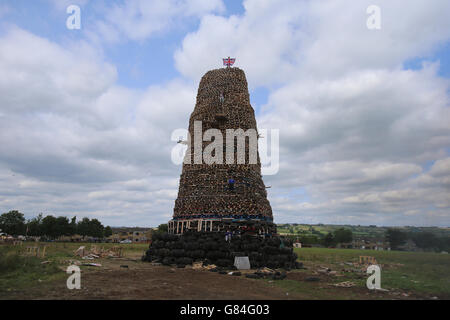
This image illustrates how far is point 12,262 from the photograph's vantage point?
14805mm

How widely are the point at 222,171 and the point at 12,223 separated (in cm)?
6416

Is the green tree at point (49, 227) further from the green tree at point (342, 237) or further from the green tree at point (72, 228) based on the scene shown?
the green tree at point (342, 237)

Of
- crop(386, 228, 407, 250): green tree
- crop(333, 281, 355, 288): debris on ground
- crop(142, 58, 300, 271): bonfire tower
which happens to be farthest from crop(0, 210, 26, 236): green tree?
crop(386, 228, 407, 250): green tree

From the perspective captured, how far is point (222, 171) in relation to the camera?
25312mm

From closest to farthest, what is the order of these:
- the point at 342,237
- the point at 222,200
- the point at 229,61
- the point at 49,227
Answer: the point at 222,200 < the point at 229,61 < the point at 49,227 < the point at 342,237

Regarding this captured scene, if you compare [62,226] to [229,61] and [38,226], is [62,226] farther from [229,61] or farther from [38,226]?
[229,61]

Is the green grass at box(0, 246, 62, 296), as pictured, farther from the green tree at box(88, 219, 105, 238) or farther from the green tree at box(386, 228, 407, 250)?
the green tree at box(386, 228, 407, 250)

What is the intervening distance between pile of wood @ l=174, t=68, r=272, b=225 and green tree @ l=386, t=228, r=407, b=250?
172 feet

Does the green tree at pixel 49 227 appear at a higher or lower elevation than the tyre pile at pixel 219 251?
lower

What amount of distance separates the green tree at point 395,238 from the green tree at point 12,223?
3400 inches

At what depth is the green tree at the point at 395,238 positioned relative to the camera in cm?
6272

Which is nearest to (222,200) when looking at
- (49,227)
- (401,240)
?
(401,240)

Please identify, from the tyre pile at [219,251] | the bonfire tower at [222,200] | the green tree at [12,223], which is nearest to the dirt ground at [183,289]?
the tyre pile at [219,251]
